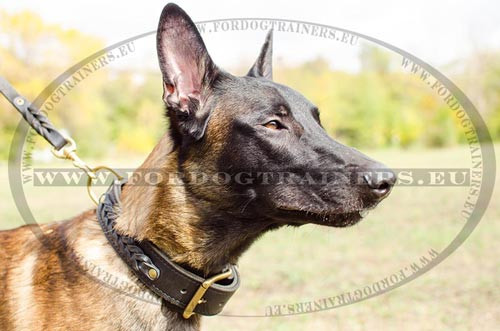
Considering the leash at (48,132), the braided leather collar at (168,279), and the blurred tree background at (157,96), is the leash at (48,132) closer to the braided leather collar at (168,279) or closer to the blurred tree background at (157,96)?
the braided leather collar at (168,279)

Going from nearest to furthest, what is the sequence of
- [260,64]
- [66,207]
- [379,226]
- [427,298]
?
[260,64] → [427,298] → [379,226] → [66,207]

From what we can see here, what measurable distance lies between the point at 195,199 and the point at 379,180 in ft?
3.24

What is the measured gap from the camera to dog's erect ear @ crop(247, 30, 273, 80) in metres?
3.73

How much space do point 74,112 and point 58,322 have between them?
38.7 m

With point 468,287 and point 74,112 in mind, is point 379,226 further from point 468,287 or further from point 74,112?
point 74,112

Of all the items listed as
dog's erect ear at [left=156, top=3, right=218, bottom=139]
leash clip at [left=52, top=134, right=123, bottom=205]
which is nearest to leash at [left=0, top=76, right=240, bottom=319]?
leash clip at [left=52, top=134, right=123, bottom=205]

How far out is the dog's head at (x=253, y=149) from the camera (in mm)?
2848

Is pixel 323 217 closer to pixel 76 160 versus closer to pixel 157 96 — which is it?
pixel 76 160

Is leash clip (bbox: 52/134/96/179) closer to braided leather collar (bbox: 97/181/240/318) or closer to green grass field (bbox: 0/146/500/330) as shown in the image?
braided leather collar (bbox: 97/181/240/318)

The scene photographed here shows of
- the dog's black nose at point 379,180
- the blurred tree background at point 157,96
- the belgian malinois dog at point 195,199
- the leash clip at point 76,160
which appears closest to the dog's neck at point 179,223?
the belgian malinois dog at point 195,199

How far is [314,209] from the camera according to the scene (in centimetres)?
288

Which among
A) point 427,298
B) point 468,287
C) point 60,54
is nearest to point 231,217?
point 427,298

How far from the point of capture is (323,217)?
9.54ft

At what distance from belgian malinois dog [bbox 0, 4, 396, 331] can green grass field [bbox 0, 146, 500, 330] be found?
2.41ft
